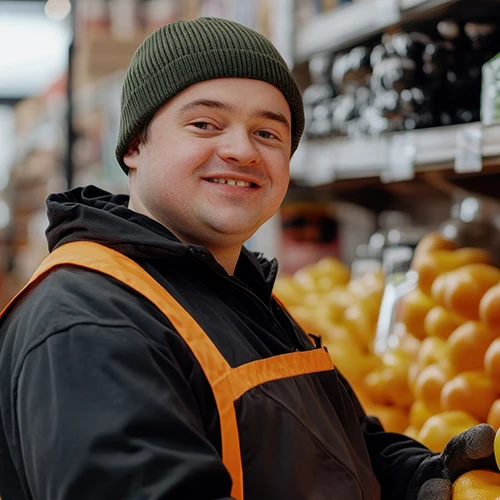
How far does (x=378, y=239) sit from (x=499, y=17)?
110cm

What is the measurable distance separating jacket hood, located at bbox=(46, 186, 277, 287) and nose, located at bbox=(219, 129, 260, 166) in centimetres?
16

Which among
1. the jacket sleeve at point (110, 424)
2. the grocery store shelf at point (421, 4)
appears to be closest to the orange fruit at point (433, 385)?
the grocery store shelf at point (421, 4)

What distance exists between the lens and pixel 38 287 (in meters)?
1.22

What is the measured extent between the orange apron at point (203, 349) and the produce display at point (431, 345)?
0.69 m

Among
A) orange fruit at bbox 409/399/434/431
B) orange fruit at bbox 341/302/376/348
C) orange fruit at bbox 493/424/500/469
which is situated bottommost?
orange fruit at bbox 409/399/434/431

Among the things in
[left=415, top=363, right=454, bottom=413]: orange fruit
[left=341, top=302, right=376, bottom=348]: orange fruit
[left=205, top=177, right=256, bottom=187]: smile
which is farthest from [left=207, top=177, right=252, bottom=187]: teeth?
[left=341, top=302, right=376, bottom=348]: orange fruit

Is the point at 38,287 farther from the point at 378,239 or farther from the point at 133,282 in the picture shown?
the point at 378,239

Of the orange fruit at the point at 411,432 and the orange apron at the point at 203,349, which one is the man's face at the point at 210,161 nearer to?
the orange apron at the point at 203,349

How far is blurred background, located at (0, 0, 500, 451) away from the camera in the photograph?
1963 mm

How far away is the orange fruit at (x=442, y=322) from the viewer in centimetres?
212

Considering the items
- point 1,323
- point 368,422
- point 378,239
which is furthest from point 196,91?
point 378,239

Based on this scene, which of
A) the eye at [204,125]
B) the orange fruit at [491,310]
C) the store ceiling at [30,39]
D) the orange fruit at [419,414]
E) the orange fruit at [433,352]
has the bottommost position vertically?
the orange fruit at [419,414]

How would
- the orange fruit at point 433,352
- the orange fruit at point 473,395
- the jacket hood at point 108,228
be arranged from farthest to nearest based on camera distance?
the orange fruit at point 433,352 → the orange fruit at point 473,395 → the jacket hood at point 108,228

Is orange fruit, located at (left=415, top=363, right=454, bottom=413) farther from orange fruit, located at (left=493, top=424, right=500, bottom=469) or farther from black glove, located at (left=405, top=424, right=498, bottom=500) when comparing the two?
orange fruit, located at (left=493, top=424, right=500, bottom=469)
